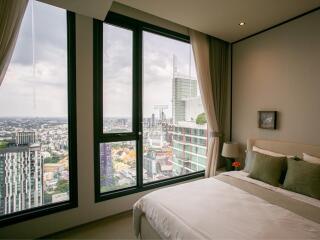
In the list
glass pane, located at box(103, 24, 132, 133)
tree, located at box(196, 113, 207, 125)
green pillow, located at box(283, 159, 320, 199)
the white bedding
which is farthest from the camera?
tree, located at box(196, 113, 207, 125)

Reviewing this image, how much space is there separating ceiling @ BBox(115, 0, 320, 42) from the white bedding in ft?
7.15

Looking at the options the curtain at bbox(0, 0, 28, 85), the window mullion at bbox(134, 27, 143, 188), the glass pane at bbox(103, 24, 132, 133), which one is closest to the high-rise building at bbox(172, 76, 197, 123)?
the window mullion at bbox(134, 27, 143, 188)

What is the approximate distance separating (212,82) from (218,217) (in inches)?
93.8

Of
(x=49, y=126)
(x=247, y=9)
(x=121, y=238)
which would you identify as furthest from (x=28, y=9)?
(x=121, y=238)

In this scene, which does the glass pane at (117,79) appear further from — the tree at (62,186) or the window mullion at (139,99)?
the tree at (62,186)

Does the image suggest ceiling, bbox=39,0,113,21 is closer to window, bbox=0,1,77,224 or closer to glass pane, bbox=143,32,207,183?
window, bbox=0,1,77,224

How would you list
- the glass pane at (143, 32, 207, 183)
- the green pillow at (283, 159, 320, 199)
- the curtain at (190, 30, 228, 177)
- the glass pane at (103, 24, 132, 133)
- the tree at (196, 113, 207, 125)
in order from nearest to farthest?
the green pillow at (283, 159, 320, 199)
the glass pane at (103, 24, 132, 133)
the glass pane at (143, 32, 207, 183)
the curtain at (190, 30, 228, 177)
the tree at (196, 113, 207, 125)

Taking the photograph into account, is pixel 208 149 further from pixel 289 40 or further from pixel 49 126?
pixel 49 126

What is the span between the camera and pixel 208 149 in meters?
3.22

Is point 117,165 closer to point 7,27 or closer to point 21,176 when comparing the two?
point 21,176

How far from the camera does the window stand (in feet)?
6.26

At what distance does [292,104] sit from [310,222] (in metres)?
1.69

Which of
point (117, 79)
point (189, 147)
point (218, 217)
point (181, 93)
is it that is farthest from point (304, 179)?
point (117, 79)

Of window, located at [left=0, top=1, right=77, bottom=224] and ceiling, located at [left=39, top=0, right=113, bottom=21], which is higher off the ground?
ceiling, located at [left=39, top=0, right=113, bottom=21]
